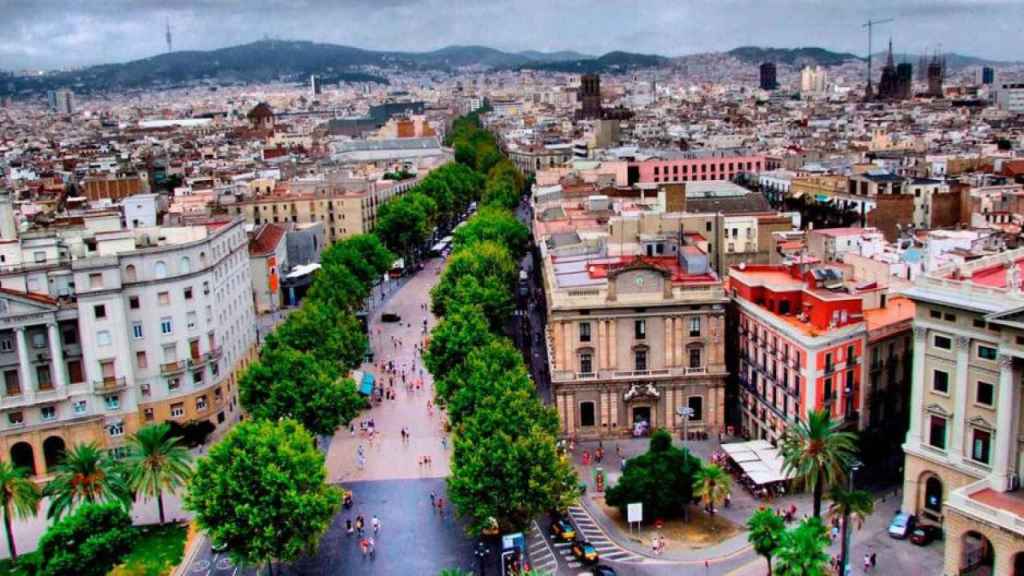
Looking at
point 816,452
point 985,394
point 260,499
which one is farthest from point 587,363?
point 260,499

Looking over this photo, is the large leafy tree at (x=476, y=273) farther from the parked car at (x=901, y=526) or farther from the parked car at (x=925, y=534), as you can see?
the parked car at (x=925, y=534)

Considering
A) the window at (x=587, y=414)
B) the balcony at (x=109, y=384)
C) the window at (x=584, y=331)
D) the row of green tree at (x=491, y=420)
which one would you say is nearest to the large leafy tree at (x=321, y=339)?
the row of green tree at (x=491, y=420)

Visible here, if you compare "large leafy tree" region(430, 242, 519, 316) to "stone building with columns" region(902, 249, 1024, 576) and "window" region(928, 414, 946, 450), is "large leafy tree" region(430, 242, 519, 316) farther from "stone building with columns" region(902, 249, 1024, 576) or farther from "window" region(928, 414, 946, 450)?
"window" region(928, 414, 946, 450)

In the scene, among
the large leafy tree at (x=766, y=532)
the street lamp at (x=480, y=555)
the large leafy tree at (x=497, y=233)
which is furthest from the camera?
the large leafy tree at (x=497, y=233)

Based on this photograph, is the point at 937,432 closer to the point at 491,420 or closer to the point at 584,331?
the point at 491,420

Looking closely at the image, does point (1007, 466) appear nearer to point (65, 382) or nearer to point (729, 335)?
point (729, 335)

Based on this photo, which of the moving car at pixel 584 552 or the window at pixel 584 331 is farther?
the window at pixel 584 331

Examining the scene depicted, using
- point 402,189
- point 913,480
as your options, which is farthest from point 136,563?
point 402,189
